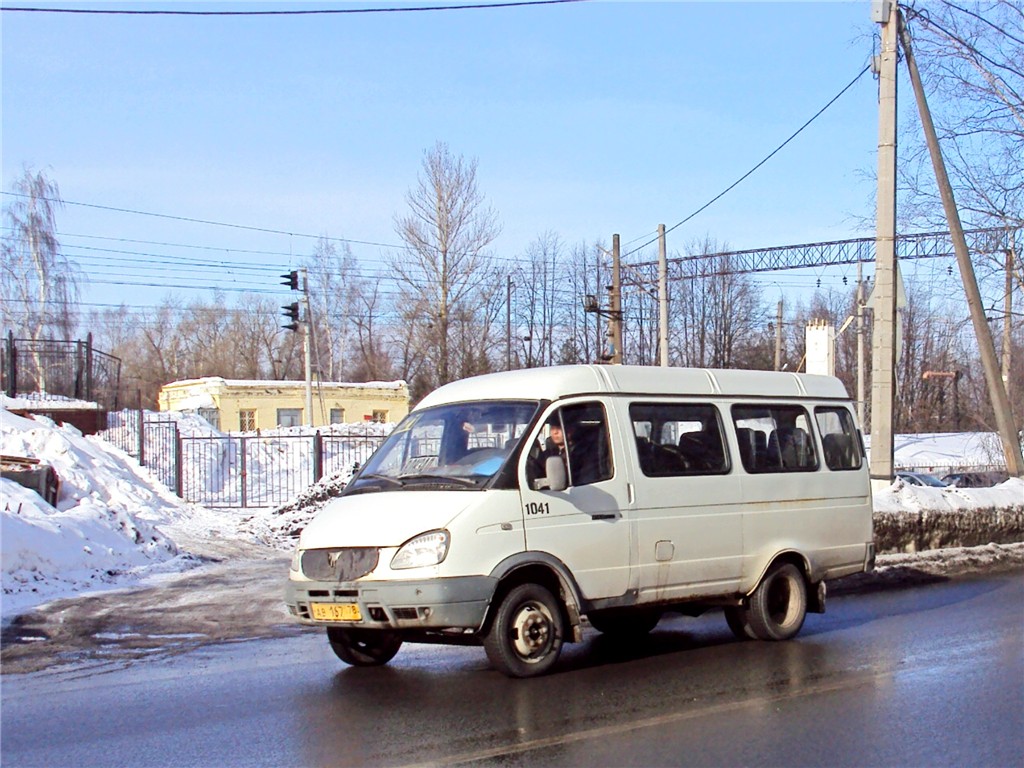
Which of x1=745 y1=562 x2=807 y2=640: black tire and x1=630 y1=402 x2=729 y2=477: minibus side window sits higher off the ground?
x1=630 y1=402 x2=729 y2=477: minibus side window

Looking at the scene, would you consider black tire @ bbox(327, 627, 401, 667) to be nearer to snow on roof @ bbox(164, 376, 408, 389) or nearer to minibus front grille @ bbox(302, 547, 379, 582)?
minibus front grille @ bbox(302, 547, 379, 582)

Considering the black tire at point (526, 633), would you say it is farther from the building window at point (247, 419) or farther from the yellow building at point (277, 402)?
the building window at point (247, 419)

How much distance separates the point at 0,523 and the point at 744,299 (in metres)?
53.1

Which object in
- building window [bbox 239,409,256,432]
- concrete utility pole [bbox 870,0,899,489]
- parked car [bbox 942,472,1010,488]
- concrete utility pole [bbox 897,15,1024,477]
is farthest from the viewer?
building window [bbox 239,409,256,432]

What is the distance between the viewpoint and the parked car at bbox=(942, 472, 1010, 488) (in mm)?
29712

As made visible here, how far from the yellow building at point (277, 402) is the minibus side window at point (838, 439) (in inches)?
1454

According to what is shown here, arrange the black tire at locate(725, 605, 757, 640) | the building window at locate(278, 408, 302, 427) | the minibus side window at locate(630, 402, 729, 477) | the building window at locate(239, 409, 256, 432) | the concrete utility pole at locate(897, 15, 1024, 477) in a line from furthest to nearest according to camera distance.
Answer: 1. the building window at locate(278, 408, 302, 427)
2. the building window at locate(239, 409, 256, 432)
3. the concrete utility pole at locate(897, 15, 1024, 477)
4. the black tire at locate(725, 605, 757, 640)
5. the minibus side window at locate(630, 402, 729, 477)

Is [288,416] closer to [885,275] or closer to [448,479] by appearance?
[885,275]

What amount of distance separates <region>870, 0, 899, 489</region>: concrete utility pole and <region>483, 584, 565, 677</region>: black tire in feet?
32.2

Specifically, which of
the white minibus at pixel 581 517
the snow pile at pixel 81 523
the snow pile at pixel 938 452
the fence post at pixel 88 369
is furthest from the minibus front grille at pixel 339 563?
the snow pile at pixel 938 452

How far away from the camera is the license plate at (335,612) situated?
784cm

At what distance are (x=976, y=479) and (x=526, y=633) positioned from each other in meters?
30.3

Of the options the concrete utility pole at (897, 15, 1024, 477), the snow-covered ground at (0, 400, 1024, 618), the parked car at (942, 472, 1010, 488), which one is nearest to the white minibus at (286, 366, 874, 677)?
the snow-covered ground at (0, 400, 1024, 618)

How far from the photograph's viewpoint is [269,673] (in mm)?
8594
